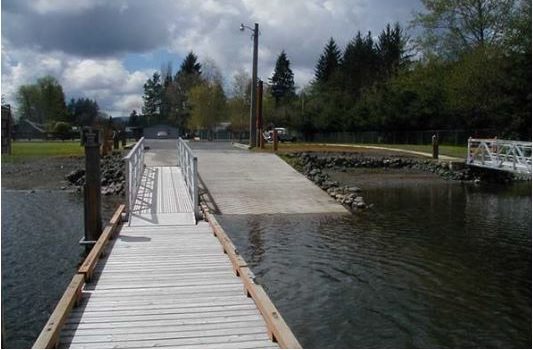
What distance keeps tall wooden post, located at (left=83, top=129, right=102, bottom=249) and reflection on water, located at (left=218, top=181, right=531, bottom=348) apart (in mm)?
3012

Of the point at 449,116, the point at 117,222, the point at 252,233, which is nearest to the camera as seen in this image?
the point at 117,222

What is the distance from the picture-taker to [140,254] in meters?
10.0

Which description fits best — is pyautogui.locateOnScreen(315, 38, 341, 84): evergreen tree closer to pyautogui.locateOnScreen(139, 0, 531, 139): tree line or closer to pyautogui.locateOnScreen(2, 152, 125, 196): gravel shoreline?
pyautogui.locateOnScreen(139, 0, 531, 139): tree line

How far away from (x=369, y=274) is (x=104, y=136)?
24443 millimetres

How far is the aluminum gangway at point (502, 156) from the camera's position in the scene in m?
23.0

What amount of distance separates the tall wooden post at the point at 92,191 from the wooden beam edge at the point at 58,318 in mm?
4887

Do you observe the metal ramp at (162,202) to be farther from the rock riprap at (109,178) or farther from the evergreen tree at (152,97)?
the evergreen tree at (152,97)

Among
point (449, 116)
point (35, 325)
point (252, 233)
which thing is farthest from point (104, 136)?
point (449, 116)

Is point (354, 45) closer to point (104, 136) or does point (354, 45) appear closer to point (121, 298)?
point (104, 136)

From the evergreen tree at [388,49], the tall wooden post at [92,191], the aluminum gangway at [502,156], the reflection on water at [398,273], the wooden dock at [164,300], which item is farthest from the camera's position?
the evergreen tree at [388,49]

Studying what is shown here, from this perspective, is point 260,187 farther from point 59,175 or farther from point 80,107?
point 80,107

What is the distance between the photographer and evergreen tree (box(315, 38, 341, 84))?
287 ft

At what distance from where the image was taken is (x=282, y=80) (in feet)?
325

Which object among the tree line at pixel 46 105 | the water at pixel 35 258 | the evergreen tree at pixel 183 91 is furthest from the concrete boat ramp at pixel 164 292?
the tree line at pixel 46 105
